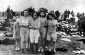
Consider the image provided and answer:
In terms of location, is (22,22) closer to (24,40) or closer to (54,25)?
(24,40)

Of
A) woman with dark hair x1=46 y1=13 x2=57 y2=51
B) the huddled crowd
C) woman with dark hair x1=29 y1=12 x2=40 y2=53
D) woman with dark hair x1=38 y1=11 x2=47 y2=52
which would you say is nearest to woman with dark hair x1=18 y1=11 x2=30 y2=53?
the huddled crowd

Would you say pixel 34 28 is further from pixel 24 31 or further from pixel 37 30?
pixel 24 31

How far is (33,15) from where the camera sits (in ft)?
26.5

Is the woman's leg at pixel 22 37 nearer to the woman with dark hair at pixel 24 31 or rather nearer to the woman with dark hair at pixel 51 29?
the woman with dark hair at pixel 24 31

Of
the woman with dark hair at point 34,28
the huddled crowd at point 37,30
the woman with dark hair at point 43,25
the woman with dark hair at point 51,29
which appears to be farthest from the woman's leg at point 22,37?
the woman with dark hair at point 51,29

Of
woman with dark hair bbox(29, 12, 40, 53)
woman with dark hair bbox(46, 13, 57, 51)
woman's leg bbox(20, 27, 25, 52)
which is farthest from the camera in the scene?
woman's leg bbox(20, 27, 25, 52)

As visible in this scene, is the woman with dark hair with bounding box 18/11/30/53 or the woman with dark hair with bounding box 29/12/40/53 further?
the woman with dark hair with bounding box 18/11/30/53

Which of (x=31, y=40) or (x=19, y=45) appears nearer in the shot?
(x=31, y=40)

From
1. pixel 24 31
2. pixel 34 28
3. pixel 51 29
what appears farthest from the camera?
pixel 24 31

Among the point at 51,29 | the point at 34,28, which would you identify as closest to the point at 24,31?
the point at 34,28

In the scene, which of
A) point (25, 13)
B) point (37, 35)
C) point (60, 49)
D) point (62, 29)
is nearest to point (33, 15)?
point (25, 13)

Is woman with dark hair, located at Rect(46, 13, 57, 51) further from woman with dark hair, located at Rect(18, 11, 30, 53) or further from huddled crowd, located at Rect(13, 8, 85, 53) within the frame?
woman with dark hair, located at Rect(18, 11, 30, 53)

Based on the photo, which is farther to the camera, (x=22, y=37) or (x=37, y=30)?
(x=22, y=37)

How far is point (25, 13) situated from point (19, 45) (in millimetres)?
1791
